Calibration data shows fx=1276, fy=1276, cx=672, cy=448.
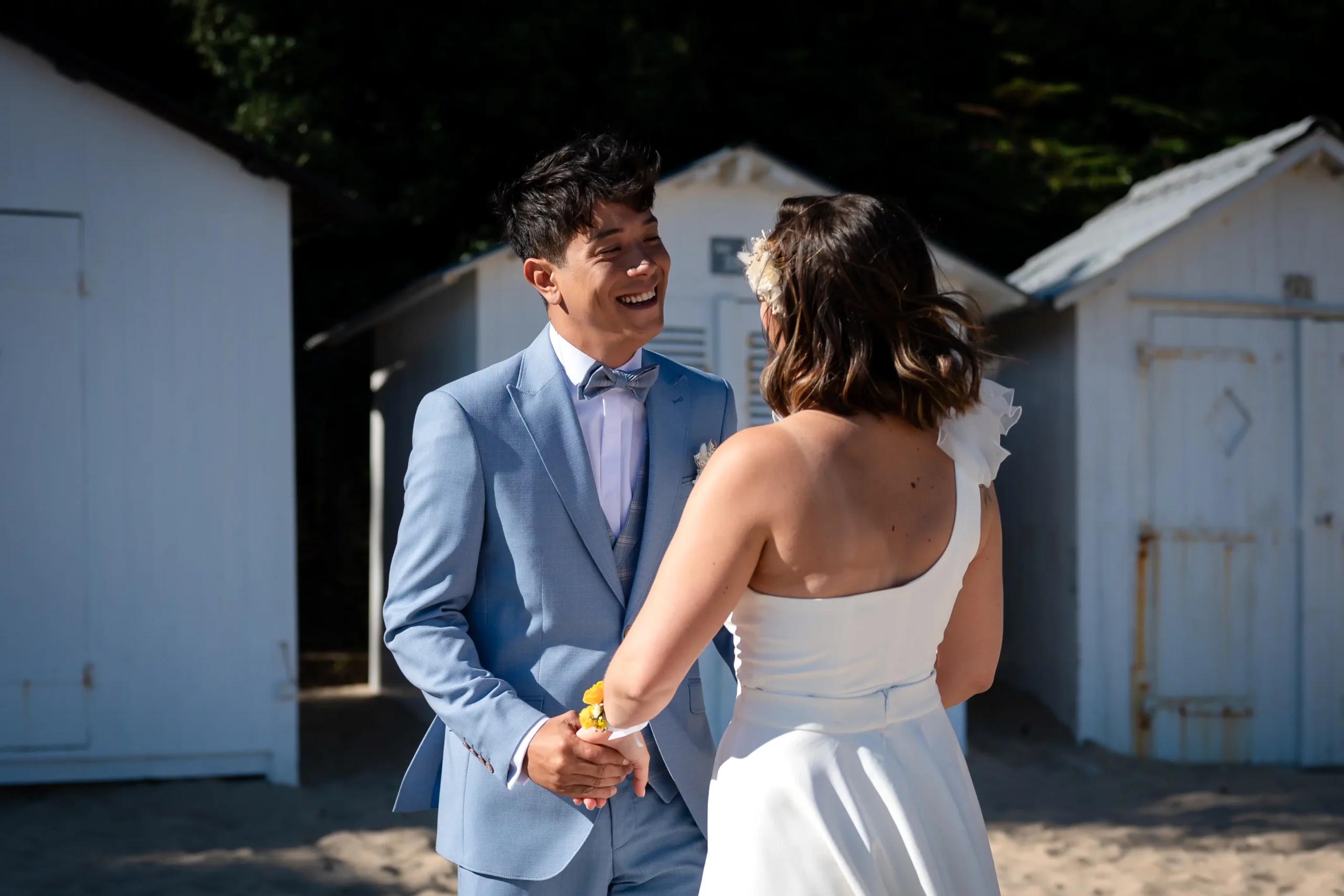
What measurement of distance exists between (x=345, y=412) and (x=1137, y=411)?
28.0 feet

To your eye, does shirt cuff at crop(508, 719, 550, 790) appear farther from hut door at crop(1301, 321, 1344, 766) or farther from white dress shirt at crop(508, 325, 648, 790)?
hut door at crop(1301, 321, 1344, 766)

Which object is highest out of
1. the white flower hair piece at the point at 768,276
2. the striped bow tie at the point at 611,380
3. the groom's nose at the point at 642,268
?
the groom's nose at the point at 642,268

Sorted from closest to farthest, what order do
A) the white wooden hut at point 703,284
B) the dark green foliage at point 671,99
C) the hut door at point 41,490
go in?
the hut door at point 41,490, the white wooden hut at point 703,284, the dark green foliage at point 671,99

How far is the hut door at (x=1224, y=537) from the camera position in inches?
326

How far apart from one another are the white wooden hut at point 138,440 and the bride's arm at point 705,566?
5.21 m

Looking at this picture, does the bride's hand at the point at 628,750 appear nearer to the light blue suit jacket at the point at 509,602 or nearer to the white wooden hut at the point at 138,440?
the light blue suit jacket at the point at 509,602

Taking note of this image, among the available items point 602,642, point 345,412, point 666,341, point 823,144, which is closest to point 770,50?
point 823,144

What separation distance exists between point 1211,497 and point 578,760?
728 centimetres

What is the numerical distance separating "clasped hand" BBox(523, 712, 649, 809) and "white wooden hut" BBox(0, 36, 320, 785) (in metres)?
5.01

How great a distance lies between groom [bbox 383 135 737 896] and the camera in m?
2.14

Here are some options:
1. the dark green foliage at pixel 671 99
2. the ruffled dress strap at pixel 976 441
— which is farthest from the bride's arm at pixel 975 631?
the dark green foliage at pixel 671 99

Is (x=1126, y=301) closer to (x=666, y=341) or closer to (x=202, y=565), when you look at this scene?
(x=666, y=341)

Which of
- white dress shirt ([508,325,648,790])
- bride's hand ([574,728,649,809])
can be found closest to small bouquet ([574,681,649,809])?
bride's hand ([574,728,649,809])

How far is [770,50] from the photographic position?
13.2m
